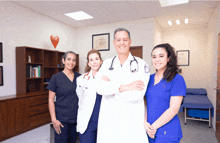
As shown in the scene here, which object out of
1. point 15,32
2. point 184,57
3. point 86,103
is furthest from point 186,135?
point 15,32

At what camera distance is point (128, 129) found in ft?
4.30

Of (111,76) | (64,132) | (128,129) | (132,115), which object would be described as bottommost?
(64,132)

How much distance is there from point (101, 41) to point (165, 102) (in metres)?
4.70

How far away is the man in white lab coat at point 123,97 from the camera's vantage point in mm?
1280

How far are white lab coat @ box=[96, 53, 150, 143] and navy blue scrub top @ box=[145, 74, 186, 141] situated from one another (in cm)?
9

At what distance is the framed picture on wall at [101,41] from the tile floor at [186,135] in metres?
3.19

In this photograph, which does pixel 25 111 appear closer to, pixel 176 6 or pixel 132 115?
pixel 132 115

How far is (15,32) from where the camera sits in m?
3.88

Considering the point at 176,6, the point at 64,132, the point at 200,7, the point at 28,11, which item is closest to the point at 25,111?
the point at 64,132

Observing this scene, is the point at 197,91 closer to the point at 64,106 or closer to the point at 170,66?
the point at 170,66

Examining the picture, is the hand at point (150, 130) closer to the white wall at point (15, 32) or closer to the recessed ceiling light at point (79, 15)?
the white wall at point (15, 32)

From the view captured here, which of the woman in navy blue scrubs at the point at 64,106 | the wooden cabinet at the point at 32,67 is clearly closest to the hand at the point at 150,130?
the woman in navy blue scrubs at the point at 64,106

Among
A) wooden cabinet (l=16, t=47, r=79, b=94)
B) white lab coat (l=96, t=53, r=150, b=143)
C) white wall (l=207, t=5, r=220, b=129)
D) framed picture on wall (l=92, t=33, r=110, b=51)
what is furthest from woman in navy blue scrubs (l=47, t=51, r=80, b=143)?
framed picture on wall (l=92, t=33, r=110, b=51)

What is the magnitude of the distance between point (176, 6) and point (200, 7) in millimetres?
695
